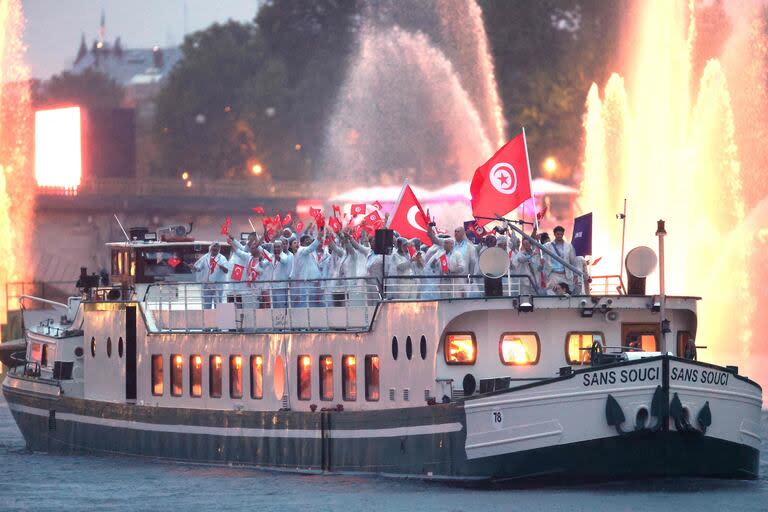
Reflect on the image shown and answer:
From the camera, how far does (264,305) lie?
1532 inches

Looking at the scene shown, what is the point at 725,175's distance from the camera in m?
67.4

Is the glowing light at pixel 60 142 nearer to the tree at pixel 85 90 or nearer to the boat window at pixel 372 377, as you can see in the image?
the tree at pixel 85 90

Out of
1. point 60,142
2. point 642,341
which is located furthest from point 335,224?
point 60,142

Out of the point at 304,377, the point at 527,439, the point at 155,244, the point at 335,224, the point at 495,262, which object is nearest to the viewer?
the point at 527,439

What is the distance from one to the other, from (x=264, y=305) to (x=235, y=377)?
4.95 feet

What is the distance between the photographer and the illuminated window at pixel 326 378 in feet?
119

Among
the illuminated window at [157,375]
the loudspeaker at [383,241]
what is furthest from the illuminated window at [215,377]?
the loudspeaker at [383,241]

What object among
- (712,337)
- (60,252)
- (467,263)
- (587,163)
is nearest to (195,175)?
(60,252)

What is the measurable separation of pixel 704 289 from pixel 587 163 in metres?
8.52

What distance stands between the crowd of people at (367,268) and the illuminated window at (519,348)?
84 centimetres

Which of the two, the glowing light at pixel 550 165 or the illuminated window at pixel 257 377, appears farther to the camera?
the glowing light at pixel 550 165

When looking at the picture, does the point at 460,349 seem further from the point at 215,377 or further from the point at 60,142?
the point at 60,142

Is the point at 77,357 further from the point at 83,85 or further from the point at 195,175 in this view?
the point at 83,85

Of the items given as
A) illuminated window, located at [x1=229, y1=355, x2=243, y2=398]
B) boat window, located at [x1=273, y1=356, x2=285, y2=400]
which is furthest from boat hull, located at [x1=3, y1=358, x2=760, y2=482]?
illuminated window, located at [x1=229, y1=355, x2=243, y2=398]
